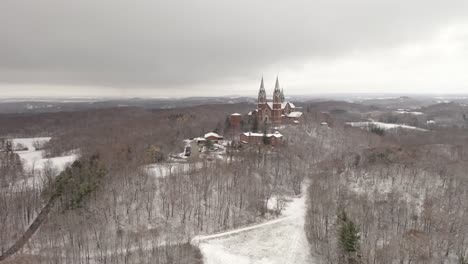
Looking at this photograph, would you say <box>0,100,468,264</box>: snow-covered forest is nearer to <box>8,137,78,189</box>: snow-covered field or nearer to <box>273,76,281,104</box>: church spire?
<box>8,137,78,189</box>: snow-covered field

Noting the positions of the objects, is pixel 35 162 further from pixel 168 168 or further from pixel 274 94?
pixel 274 94

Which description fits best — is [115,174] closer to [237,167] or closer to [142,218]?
[142,218]

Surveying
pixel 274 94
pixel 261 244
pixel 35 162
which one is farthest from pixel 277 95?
pixel 35 162

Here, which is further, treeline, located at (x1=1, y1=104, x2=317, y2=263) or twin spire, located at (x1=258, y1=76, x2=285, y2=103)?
twin spire, located at (x1=258, y1=76, x2=285, y2=103)

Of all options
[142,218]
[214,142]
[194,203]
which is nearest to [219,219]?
[194,203]

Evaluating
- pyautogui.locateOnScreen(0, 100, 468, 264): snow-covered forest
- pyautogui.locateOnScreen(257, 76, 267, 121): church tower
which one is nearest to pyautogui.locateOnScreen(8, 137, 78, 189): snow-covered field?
pyautogui.locateOnScreen(0, 100, 468, 264): snow-covered forest

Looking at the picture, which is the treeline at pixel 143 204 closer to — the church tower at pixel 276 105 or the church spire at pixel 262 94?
the church tower at pixel 276 105

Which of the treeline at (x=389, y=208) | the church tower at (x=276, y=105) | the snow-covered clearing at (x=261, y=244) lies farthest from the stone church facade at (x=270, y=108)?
the snow-covered clearing at (x=261, y=244)

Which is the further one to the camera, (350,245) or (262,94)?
(262,94)

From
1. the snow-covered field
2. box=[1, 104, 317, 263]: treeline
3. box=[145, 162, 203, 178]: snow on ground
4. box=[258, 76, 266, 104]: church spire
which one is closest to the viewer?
box=[1, 104, 317, 263]: treeline
